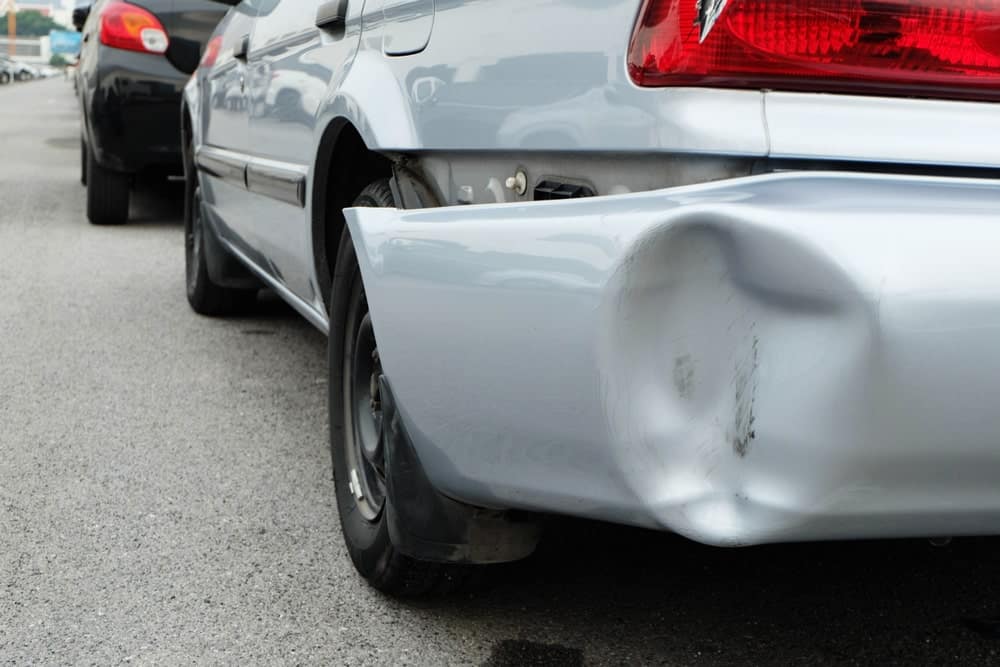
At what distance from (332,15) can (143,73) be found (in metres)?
4.75

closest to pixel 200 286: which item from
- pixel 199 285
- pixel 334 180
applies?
pixel 199 285

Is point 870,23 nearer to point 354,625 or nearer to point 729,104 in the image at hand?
point 729,104

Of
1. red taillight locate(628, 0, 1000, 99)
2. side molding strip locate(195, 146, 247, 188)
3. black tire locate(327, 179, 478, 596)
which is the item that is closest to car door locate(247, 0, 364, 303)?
side molding strip locate(195, 146, 247, 188)

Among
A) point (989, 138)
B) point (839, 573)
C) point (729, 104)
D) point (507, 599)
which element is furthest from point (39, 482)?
point (989, 138)

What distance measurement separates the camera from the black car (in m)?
7.20

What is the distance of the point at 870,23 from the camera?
5.22ft

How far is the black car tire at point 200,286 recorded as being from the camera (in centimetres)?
509

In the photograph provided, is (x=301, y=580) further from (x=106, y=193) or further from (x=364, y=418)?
(x=106, y=193)

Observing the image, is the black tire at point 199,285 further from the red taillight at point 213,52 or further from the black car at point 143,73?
the black car at point 143,73

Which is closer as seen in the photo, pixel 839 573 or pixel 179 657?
pixel 179 657

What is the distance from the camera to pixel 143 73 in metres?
7.20

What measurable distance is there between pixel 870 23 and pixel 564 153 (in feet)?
1.46

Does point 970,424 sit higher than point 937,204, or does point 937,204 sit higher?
point 937,204

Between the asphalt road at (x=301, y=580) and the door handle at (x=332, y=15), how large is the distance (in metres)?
1.09
